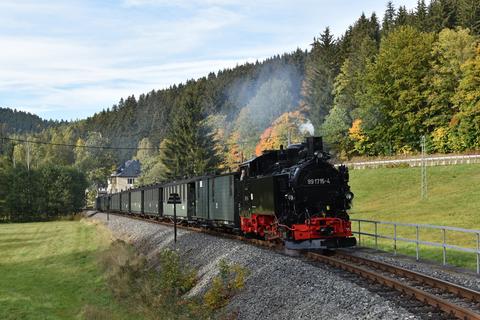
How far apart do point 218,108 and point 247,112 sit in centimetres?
3823

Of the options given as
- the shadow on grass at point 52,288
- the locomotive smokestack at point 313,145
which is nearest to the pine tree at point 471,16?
the shadow on grass at point 52,288

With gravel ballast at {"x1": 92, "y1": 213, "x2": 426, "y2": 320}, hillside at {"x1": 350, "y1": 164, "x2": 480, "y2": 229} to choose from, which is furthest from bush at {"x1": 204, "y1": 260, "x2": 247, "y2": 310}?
hillside at {"x1": 350, "y1": 164, "x2": 480, "y2": 229}

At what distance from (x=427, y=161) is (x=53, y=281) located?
4963cm

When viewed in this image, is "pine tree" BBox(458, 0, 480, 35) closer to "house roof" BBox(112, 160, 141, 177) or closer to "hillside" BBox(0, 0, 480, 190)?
"hillside" BBox(0, 0, 480, 190)

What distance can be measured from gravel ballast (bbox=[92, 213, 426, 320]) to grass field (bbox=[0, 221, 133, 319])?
482 cm

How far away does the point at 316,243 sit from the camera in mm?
18328

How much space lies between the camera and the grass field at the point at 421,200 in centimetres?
3242

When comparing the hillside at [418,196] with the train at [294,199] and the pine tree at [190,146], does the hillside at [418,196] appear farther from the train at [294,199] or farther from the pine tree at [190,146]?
the pine tree at [190,146]

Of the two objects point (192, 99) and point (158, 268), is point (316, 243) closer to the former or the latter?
point (158, 268)

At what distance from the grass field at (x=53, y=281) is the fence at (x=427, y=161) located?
38.3 m

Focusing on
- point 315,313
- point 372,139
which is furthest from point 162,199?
point 372,139

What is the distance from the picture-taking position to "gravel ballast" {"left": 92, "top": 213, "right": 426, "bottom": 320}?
37.5ft

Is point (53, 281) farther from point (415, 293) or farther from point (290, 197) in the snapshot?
point (415, 293)

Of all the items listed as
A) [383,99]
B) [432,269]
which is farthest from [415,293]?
[383,99]
